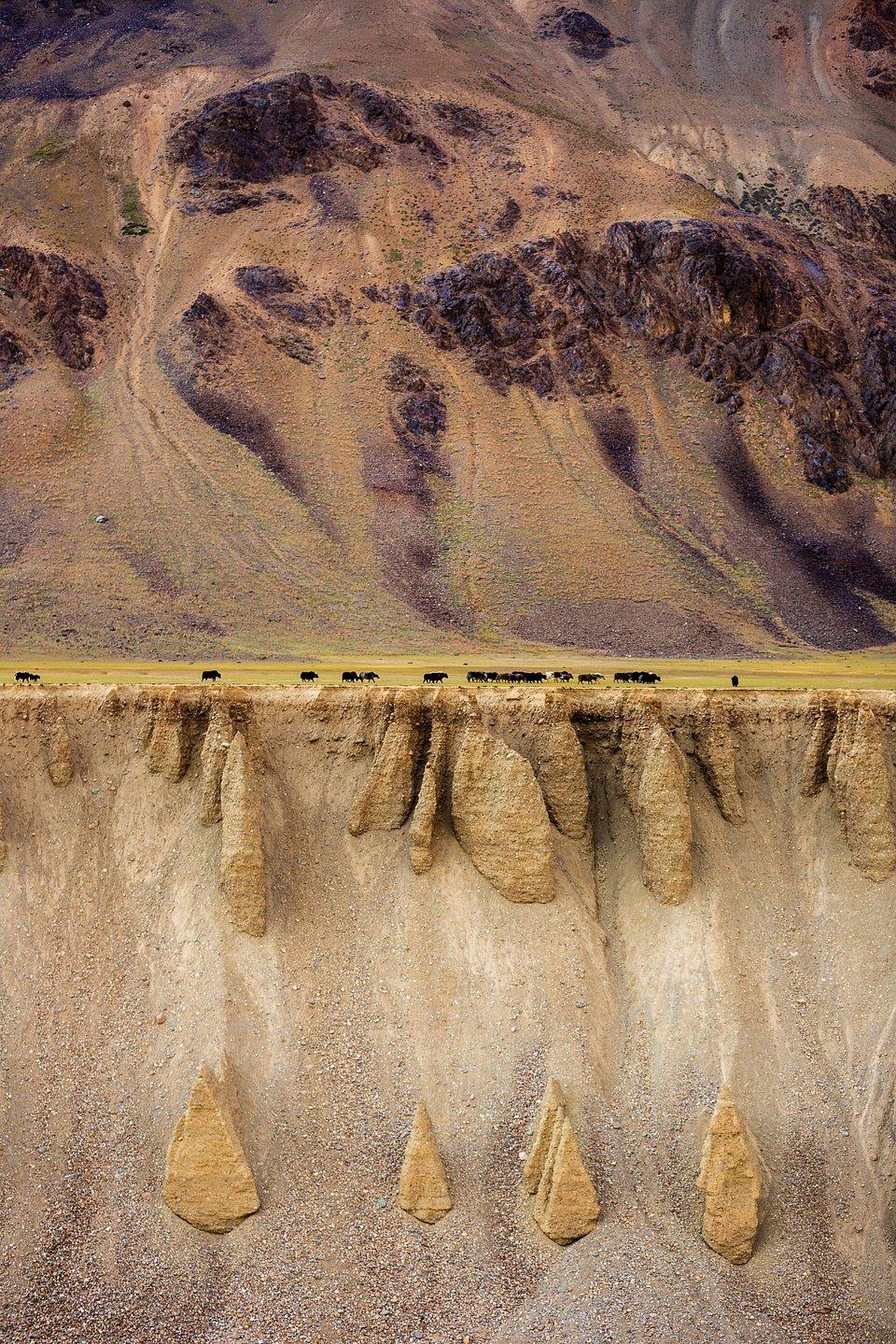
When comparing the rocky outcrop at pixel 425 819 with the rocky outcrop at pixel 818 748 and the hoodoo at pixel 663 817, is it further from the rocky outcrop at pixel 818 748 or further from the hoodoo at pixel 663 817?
the rocky outcrop at pixel 818 748

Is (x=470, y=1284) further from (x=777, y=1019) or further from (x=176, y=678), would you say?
(x=176, y=678)

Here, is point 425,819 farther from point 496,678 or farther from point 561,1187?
point 496,678

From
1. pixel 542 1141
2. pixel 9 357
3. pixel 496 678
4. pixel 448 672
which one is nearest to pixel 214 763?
pixel 496 678

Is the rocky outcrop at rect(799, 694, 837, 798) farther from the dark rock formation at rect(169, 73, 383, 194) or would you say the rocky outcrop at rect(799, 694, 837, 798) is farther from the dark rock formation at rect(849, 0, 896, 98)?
the dark rock formation at rect(849, 0, 896, 98)

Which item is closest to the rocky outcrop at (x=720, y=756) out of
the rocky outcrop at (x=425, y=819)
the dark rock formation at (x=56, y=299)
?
the rocky outcrop at (x=425, y=819)

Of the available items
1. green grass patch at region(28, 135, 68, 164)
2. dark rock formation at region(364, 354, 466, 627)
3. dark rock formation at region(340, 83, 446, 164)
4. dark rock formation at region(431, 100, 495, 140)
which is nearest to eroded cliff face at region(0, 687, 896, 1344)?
dark rock formation at region(364, 354, 466, 627)

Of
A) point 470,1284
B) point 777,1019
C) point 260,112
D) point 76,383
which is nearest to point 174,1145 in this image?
point 470,1284
